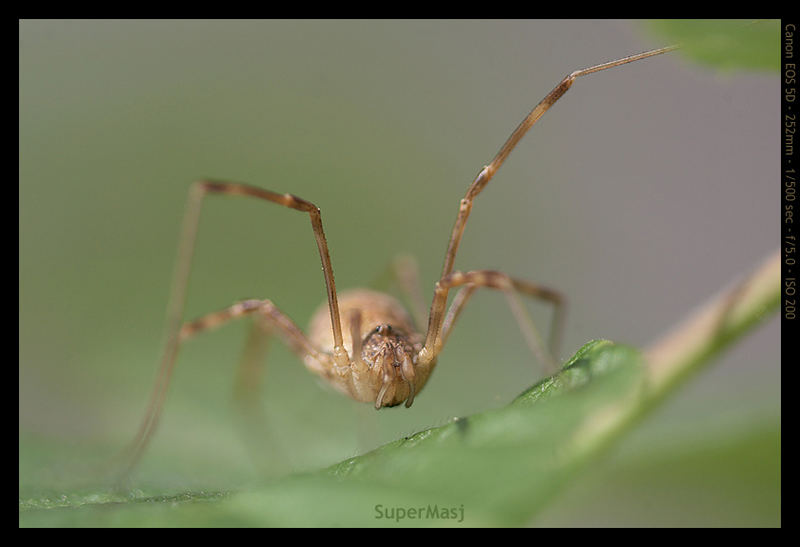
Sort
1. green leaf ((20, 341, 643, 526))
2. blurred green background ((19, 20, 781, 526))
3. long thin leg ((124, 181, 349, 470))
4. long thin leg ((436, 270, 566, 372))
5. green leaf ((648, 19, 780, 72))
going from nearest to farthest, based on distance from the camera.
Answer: green leaf ((20, 341, 643, 526))
green leaf ((648, 19, 780, 72))
long thin leg ((436, 270, 566, 372))
long thin leg ((124, 181, 349, 470))
blurred green background ((19, 20, 781, 526))

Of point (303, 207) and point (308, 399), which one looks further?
point (308, 399)

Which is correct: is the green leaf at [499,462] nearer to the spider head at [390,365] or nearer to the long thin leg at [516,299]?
the long thin leg at [516,299]

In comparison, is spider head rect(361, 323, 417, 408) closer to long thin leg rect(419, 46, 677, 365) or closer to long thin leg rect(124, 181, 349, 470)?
long thin leg rect(419, 46, 677, 365)

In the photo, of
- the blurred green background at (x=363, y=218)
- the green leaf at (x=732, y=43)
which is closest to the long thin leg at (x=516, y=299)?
the blurred green background at (x=363, y=218)

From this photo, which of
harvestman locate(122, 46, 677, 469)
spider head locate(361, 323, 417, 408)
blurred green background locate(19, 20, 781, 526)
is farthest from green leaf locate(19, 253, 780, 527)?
spider head locate(361, 323, 417, 408)

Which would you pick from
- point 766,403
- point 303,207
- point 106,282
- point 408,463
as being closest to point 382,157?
point 106,282

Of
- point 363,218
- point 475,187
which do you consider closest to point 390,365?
point 475,187

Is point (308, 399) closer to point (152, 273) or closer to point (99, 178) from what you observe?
point (152, 273)
